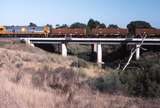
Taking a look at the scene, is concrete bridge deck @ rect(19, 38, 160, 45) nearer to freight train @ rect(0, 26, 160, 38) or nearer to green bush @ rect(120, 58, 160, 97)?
freight train @ rect(0, 26, 160, 38)

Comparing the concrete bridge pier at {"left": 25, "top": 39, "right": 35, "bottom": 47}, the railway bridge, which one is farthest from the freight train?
the concrete bridge pier at {"left": 25, "top": 39, "right": 35, "bottom": 47}

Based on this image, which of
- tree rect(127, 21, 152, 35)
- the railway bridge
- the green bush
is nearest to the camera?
the green bush

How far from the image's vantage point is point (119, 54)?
96.4 metres

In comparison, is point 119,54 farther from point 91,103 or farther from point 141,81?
point 91,103

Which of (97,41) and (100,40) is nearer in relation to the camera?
(100,40)

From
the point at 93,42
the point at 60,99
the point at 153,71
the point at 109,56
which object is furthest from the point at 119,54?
the point at 60,99

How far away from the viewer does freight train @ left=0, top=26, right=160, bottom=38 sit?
9238cm

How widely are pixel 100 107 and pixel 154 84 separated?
358 inches

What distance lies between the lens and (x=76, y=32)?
9856 cm

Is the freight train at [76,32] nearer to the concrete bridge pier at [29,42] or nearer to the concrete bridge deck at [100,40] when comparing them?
the concrete bridge deck at [100,40]

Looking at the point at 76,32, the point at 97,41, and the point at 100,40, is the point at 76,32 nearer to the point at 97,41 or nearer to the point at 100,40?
the point at 97,41

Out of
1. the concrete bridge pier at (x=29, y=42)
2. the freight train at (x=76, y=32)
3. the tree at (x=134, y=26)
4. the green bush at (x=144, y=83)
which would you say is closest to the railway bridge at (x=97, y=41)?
the concrete bridge pier at (x=29, y=42)

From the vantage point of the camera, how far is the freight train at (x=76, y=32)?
92375 millimetres

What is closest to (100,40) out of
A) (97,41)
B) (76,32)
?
(97,41)
